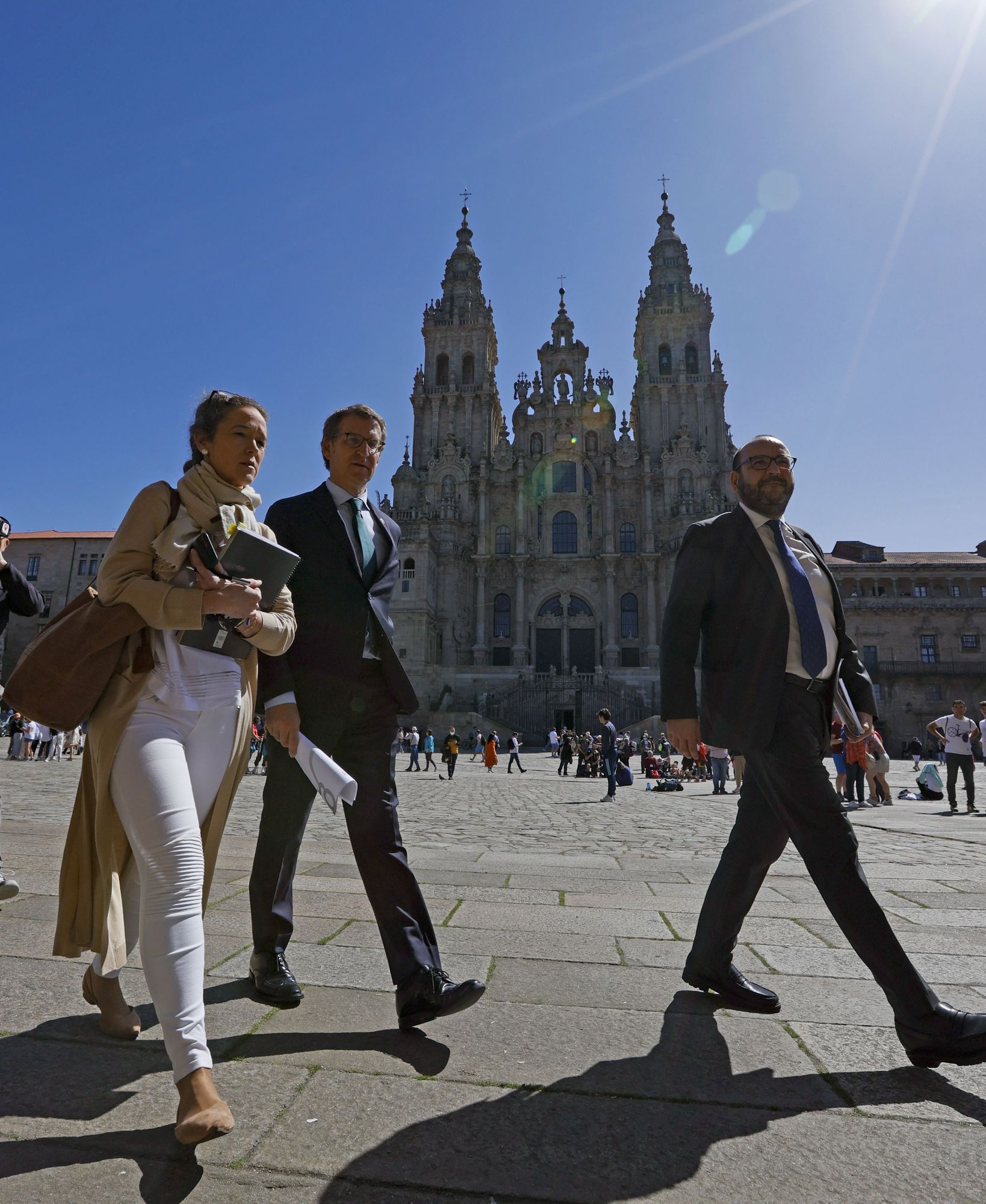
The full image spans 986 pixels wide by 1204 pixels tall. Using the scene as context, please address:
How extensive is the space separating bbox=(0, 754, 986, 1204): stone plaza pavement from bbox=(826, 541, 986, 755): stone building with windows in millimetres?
40791

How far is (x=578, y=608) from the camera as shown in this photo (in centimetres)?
4441

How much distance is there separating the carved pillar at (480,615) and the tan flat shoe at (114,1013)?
4000 cm

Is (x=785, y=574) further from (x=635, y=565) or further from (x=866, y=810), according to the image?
(x=635, y=565)

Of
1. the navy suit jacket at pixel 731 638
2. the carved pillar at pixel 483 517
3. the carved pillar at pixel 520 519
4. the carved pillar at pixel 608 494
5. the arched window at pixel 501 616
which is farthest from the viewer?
the carved pillar at pixel 483 517

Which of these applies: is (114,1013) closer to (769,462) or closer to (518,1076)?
(518,1076)

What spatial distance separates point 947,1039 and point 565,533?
44275 mm

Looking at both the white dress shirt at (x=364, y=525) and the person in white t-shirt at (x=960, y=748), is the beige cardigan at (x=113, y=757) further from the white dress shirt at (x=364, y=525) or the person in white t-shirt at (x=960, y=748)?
the person in white t-shirt at (x=960, y=748)

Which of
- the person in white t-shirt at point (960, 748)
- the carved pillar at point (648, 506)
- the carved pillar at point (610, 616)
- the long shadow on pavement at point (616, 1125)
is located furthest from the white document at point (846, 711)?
the carved pillar at point (648, 506)

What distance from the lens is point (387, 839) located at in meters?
2.49

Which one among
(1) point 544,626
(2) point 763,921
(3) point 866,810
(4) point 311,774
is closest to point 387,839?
(4) point 311,774

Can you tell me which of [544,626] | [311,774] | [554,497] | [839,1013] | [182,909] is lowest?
[839,1013]

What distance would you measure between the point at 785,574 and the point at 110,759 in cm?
227

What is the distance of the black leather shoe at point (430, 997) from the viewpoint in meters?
2.22

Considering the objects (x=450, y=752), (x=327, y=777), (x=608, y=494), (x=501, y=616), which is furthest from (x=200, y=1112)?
(x=608, y=494)
